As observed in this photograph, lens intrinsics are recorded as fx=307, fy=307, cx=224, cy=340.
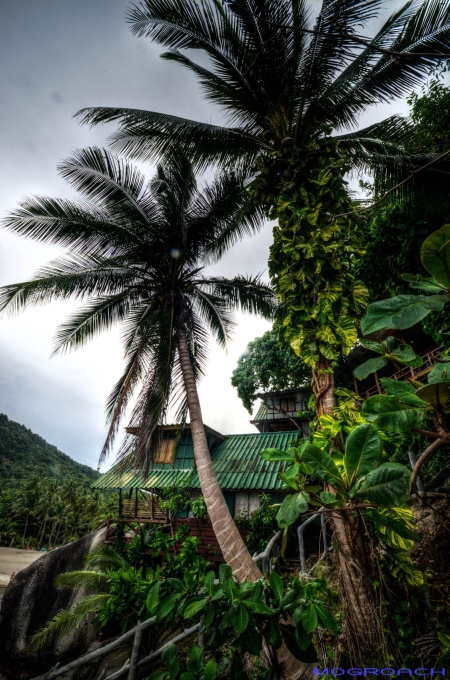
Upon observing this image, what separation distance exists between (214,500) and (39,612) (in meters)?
7.82

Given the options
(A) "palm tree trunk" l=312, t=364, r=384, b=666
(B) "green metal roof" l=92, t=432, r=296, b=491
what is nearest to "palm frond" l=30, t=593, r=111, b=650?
(B) "green metal roof" l=92, t=432, r=296, b=491

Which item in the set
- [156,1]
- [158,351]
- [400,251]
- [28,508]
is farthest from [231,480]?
[28,508]

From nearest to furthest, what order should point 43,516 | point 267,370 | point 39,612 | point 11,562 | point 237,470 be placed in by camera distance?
point 39,612, point 237,470, point 267,370, point 11,562, point 43,516

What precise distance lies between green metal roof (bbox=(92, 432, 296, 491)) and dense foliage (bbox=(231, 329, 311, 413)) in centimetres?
204

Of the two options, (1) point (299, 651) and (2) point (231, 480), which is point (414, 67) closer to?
(1) point (299, 651)

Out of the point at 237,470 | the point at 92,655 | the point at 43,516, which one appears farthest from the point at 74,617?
the point at 43,516

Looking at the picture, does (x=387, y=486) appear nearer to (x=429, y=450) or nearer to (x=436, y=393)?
(x=429, y=450)

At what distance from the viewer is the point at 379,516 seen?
128 cm

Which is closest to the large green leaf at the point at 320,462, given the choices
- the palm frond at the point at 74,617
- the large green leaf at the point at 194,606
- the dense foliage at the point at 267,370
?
the large green leaf at the point at 194,606

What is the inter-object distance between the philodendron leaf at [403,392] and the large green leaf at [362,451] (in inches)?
6.3

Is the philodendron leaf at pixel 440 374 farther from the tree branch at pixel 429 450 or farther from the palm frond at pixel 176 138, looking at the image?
the palm frond at pixel 176 138

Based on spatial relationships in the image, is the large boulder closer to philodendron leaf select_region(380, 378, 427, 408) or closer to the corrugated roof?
the corrugated roof

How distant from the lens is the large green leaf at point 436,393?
42.2 inches

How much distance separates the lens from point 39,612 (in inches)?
322
